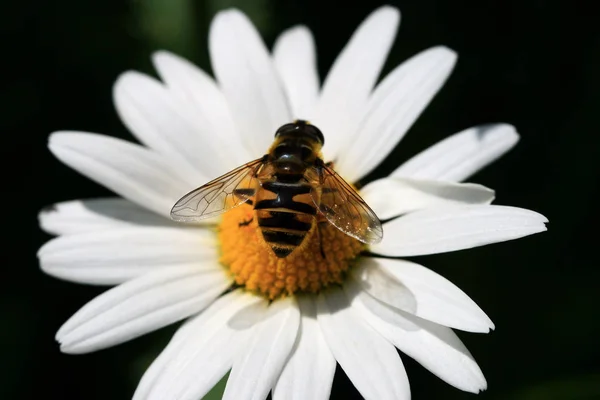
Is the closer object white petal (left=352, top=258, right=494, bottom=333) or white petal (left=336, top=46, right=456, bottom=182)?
white petal (left=352, top=258, right=494, bottom=333)

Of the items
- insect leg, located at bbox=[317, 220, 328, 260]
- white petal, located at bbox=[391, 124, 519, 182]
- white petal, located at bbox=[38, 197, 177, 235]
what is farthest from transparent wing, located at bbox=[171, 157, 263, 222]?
white petal, located at bbox=[391, 124, 519, 182]

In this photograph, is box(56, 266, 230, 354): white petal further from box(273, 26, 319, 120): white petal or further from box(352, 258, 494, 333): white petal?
box(273, 26, 319, 120): white petal

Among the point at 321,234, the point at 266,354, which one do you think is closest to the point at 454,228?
the point at 321,234

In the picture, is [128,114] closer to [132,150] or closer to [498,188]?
[132,150]

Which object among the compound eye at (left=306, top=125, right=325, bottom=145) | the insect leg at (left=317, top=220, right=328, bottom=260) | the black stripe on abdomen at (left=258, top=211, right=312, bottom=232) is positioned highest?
the compound eye at (left=306, top=125, right=325, bottom=145)

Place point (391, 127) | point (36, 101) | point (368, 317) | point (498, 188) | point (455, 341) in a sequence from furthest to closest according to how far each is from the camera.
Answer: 1. point (36, 101)
2. point (498, 188)
3. point (391, 127)
4. point (368, 317)
5. point (455, 341)

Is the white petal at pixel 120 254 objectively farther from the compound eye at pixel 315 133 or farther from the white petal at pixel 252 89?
the compound eye at pixel 315 133

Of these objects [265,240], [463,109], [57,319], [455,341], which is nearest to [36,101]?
[57,319]
